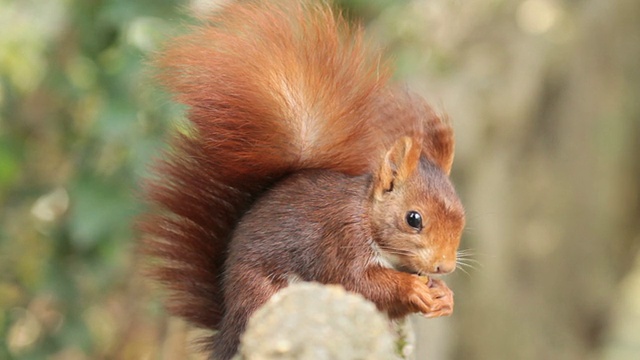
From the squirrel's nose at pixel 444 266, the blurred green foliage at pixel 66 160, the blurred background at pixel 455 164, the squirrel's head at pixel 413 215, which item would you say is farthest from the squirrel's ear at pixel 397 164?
the blurred green foliage at pixel 66 160

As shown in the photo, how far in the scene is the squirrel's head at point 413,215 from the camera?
114 centimetres

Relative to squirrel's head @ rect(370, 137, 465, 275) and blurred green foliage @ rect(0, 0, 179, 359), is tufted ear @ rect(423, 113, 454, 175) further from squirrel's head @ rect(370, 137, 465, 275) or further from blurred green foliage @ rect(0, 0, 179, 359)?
blurred green foliage @ rect(0, 0, 179, 359)

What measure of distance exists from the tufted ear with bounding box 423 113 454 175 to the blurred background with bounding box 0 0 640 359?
27.2 inches

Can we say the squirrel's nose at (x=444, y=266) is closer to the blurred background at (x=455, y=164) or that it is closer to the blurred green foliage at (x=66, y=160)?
the blurred background at (x=455, y=164)

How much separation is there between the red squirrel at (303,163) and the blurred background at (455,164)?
1.94 feet

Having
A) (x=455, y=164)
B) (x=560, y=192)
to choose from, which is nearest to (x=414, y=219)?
(x=455, y=164)

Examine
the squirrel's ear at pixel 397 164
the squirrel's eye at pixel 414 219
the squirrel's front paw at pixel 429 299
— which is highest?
the squirrel's ear at pixel 397 164

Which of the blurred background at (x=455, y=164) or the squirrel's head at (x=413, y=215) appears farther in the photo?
the blurred background at (x=455, y=164)

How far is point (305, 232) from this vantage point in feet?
3.75

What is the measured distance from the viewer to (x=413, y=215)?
1154mm

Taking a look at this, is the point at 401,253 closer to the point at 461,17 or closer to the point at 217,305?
the point at 217,305

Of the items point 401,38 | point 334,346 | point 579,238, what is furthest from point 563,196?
point 334,346

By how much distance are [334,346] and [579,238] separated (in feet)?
11.7

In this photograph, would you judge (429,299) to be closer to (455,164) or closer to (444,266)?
(444,266)
